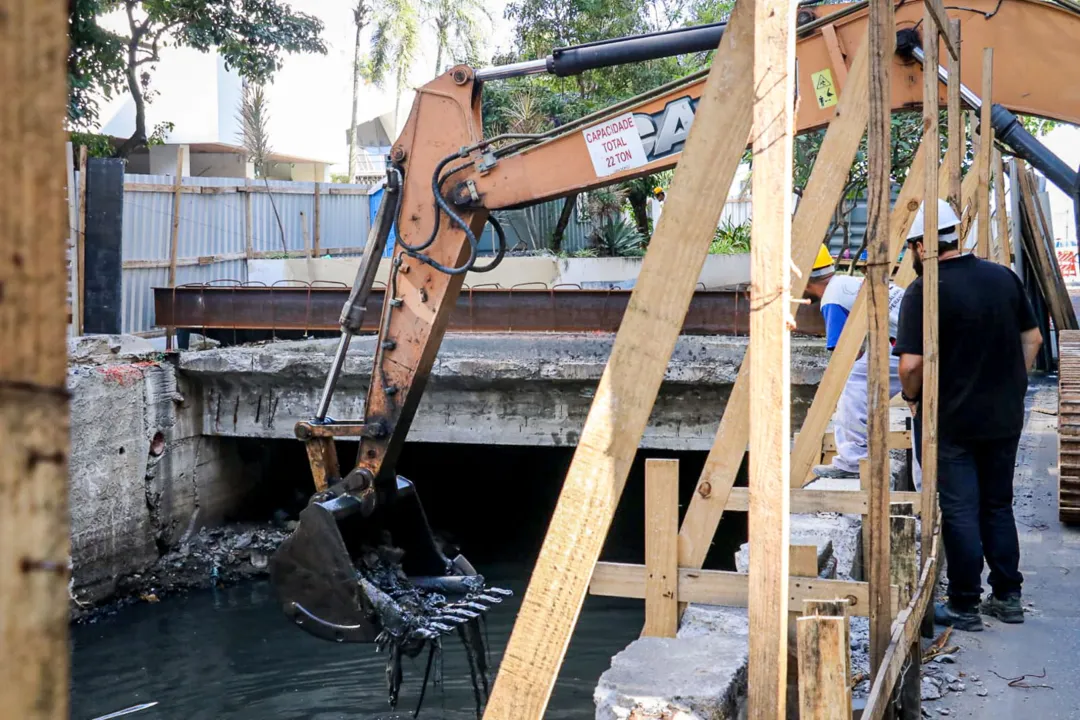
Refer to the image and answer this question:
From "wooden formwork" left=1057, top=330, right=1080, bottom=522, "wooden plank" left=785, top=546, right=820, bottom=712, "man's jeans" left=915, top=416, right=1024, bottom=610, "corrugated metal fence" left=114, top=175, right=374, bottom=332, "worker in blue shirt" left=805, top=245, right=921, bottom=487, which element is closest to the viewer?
"wooden plank" left=785, top=546, right=820, bottom=712

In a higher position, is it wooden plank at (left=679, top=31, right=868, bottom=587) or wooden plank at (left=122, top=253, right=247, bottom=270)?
wooden plank at (left=122, top=253, right=247, bottom=270)

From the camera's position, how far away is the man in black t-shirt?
4.75m

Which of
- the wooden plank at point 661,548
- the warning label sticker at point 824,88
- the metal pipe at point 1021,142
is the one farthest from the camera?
the warning label sticker at point 824,88

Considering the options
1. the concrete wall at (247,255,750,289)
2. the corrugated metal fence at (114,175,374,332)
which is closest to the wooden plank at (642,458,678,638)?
the corrugated metal fence at (114,175,374,332)

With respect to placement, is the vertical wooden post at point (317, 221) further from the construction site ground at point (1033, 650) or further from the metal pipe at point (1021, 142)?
the metal pipe at point (1021, 142)

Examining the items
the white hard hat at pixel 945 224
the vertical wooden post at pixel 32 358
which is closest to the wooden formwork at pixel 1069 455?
the white hard hat at pixel 945 224

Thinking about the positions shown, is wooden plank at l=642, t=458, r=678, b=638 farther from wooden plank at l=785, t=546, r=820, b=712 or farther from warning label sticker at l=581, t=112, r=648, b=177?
warning label sticker at l=581, t=112, r=648, b=177

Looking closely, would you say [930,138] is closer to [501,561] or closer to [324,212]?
[501,561]

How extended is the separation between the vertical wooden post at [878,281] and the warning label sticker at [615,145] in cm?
237

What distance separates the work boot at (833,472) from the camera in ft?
20.6

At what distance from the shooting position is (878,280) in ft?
10.00

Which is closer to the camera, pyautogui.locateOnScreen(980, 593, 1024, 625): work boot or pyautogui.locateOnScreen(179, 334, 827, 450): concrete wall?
pyautogui.locateOnScreen(980, 593, 1024, 625): work boot

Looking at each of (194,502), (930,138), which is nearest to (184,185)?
(194,502)

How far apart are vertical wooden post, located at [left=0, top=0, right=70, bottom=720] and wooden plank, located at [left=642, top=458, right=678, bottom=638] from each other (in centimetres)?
295
